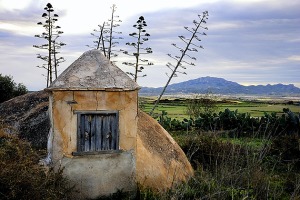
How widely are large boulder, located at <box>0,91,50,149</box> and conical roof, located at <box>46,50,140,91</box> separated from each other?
2.51 meters

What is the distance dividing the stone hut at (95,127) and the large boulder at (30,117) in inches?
90.8

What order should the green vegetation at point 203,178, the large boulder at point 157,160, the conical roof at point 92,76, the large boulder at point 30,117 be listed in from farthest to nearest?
the large boulder at point 30,117 < the large boulder at point 157,160 < the conical roof at point 92,76 < the green vegetation at point 203,178

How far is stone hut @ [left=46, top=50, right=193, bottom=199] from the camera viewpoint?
698cm

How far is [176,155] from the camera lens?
9109mm

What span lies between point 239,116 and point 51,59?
12.1 meters

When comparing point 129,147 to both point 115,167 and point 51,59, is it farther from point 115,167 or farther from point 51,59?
point 51,59

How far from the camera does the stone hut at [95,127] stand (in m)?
6.98

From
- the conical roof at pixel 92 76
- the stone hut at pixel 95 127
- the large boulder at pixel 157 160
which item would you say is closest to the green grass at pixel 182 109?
the large boulder at pixel 157 160

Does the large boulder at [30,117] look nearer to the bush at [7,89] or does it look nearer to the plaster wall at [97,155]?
the plaster wall at [97,155]

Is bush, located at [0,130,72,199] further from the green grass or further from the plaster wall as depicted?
the green grass

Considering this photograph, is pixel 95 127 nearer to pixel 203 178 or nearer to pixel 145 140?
pixel 145 140

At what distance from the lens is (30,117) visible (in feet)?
33.9

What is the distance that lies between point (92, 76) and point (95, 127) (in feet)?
3.21

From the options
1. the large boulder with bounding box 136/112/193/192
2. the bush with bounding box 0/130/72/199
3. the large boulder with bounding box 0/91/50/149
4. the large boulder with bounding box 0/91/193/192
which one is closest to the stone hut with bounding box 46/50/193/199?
the large boulder with bounding box 136/112/193/192
